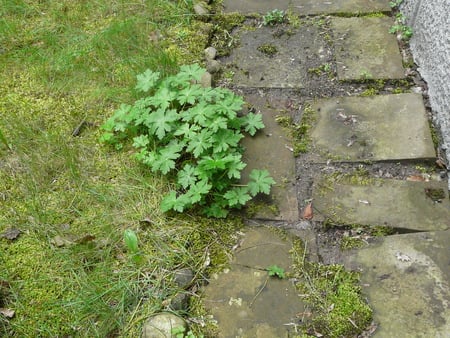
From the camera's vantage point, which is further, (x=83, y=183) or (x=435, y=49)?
(x=435, y=49)

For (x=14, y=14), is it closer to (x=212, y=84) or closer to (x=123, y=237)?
(x=212, y=84)

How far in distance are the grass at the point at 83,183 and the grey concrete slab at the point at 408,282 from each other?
707 millimetres

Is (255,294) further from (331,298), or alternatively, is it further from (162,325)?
(162,325)

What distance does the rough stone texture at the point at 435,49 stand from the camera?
A: 2.66 meters

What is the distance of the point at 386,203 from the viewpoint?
94.2 inches

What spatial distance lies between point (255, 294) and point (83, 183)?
116 centimetres

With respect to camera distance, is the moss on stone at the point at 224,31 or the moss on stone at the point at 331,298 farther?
the moss on stone at the point at 224,31

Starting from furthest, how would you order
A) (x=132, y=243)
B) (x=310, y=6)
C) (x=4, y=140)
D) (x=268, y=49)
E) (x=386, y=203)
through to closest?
(x=310, y=6)
(x=268, y=49)
(x=4, y=140)
(x=386, y=203)
(x=132, y=243)

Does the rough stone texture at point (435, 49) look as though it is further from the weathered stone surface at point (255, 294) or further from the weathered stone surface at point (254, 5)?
the weathered stone surface at point (255, 294)

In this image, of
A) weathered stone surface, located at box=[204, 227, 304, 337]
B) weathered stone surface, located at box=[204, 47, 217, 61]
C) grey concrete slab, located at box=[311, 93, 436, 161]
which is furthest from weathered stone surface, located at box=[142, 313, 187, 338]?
weathered stone surface, located at box=[204, 47, 217, 61]

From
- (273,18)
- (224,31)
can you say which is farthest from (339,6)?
(224,31)

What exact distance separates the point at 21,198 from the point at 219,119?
120cm

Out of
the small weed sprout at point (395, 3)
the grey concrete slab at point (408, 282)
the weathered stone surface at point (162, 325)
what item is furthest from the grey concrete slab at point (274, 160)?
the small weed sprout at point (395, 3)

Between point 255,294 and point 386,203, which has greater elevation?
point 386,203
